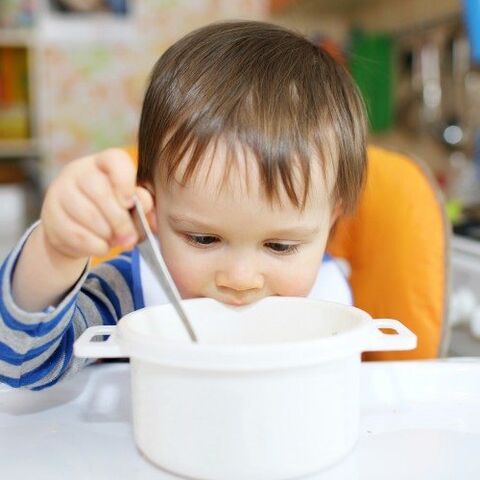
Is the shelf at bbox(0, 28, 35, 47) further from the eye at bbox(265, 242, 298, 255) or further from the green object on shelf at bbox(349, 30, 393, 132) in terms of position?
the eye at bbox(265, 242, 298, 255)

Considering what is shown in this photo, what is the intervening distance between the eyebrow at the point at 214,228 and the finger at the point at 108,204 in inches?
7.7

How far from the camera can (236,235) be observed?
74 centimetres

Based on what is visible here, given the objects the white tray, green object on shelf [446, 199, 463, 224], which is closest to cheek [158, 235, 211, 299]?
the white tray

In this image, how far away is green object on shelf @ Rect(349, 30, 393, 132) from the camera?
2.35m

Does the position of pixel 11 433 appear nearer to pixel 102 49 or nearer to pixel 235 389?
pixel 235 389

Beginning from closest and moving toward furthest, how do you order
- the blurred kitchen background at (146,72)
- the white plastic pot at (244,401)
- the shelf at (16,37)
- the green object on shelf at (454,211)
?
the white plastic pot at (244,401) < the green object on shelf at (454,211) < the blurred kitchen background at (146,72) < the shelf at (16,37)

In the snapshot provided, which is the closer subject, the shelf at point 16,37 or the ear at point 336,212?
the ear at point 336,212

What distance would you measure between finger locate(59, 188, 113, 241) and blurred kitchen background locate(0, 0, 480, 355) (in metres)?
1.34

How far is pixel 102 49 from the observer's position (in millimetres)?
3039

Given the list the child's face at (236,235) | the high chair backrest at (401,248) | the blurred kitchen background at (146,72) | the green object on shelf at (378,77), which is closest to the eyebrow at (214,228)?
the child's face at (236,235)

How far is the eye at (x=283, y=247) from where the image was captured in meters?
0.79

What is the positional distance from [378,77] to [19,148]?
156cm

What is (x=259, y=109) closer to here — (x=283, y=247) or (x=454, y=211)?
(x=283, y=247)

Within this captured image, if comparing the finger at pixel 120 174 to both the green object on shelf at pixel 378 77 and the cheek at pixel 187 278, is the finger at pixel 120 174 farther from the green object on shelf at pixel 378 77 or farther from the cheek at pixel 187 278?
the green object on shelf at pixel 378 77
